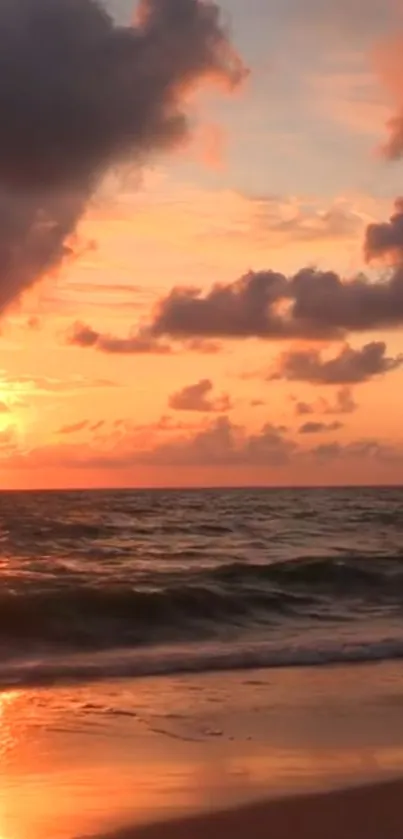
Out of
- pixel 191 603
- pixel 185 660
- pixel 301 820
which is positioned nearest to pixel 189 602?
pixel 191 603

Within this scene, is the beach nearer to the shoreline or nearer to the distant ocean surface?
the shoreline

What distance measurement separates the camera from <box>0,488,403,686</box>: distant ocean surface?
1528 centimetres

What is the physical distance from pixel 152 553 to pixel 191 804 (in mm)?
25294

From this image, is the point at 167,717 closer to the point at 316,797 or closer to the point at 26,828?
the point at 316,797

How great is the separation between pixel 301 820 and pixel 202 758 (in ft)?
5.92

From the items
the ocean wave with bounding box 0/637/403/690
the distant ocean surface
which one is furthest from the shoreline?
the distant ocean surface

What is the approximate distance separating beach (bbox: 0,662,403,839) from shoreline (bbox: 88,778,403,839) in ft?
0.04

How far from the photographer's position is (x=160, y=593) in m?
22.3

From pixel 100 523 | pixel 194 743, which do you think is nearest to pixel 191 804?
pixel 194 743

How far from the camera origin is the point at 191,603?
21562 mm

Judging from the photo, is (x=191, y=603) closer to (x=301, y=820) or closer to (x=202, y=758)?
(x=202, y=758)

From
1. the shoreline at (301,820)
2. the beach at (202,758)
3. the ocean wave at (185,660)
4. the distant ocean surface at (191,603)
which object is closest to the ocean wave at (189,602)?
the distant ocean surface at (191,603)

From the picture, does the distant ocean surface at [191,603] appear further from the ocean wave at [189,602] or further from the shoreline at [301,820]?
the shoreline at [301,820]

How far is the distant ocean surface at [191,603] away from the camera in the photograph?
1528cm
